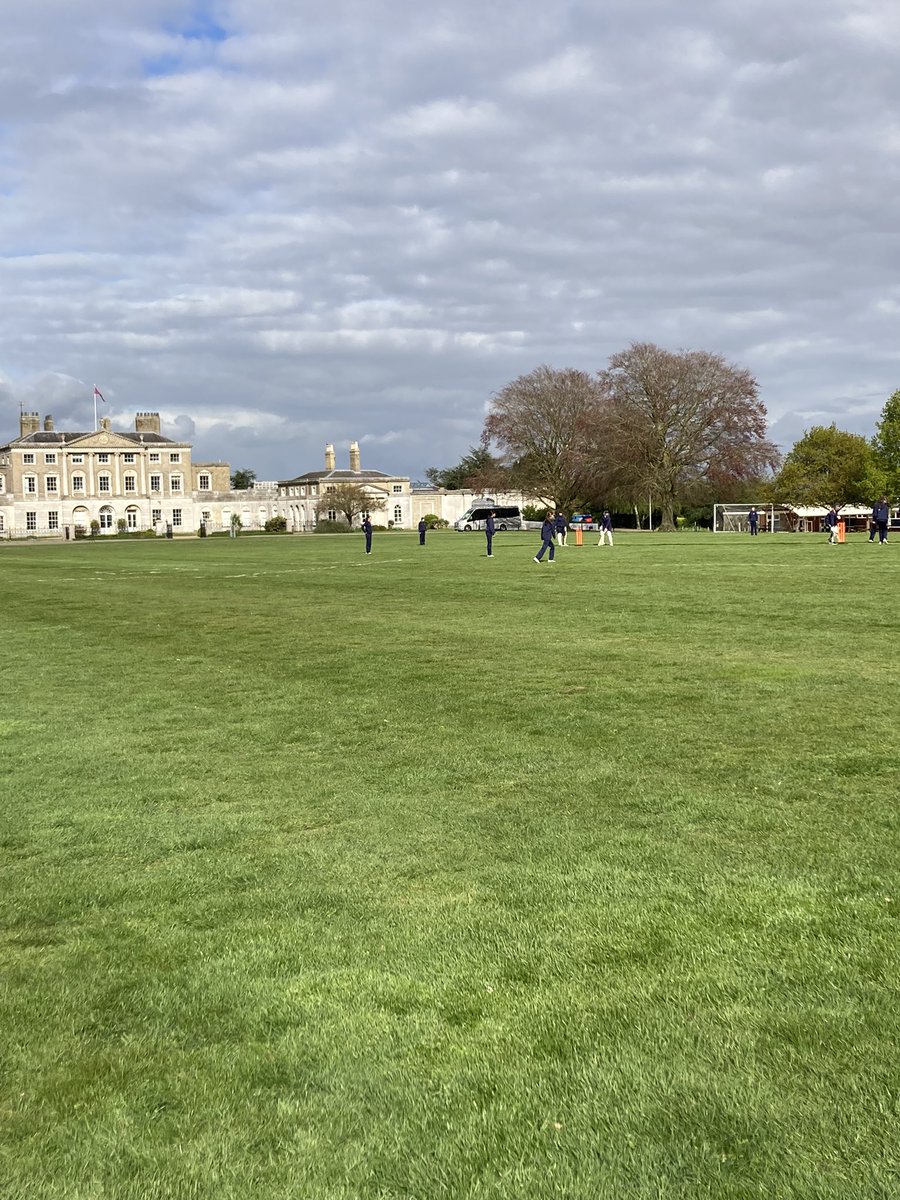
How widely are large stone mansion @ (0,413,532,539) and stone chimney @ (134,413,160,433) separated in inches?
4.9

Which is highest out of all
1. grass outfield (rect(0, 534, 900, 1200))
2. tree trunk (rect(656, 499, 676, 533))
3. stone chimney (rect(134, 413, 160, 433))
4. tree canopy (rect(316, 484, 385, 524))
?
stone chimney (rect(134, 413, 160, 433))

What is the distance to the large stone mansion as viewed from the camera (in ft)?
404

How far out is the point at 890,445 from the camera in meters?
80.4

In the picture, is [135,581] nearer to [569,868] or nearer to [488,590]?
[488,590]

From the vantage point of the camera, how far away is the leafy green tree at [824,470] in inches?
3585

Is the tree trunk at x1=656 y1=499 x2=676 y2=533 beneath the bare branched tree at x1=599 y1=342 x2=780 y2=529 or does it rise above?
beneath

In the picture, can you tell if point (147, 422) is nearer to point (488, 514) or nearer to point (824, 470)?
point (488, 514)

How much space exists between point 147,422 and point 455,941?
135059 millimetres

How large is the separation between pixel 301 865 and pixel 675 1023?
2472mm

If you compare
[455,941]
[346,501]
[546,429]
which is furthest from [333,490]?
[455,941]

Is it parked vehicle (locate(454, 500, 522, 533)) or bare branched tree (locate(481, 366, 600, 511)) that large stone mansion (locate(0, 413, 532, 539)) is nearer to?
parked vehicle (locate(454, 500, 522, 533))

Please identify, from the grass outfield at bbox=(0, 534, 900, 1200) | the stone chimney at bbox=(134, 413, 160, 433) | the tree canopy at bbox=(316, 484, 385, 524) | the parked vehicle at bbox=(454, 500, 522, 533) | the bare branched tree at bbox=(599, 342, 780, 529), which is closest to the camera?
the grass outfield at bbox=(0, 534, 900, 1200)

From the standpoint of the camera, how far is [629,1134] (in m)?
3.10

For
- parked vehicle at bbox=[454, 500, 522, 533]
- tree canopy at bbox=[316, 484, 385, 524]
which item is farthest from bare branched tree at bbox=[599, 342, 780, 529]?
tree canopy at bbox=[316, 484, 385, 524]
